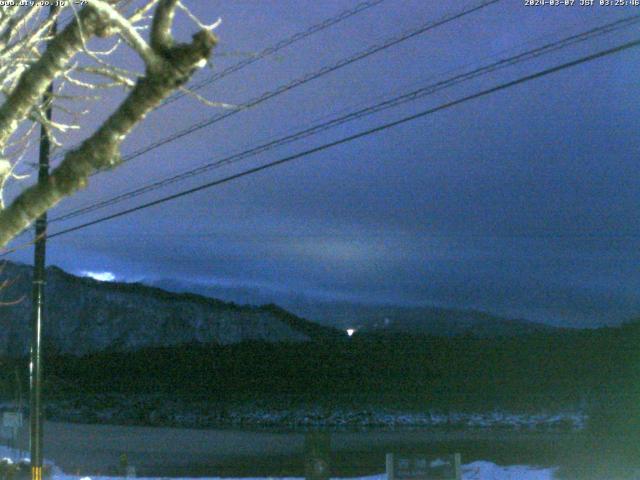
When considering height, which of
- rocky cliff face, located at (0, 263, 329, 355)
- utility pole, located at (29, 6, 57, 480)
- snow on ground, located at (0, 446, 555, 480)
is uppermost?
rocky cliff face, located at (0, 263, 329, 355)

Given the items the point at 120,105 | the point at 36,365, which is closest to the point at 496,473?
the point at 36,365

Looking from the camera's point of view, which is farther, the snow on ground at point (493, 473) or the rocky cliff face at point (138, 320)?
the rocky cliff face at point (138, 320)

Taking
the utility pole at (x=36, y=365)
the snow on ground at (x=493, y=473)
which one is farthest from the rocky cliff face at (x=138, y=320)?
the utility pole at (x=36, y=365)

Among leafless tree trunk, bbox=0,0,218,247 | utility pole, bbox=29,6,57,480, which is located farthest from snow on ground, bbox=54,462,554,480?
leafless tree trunk, bbox=0,0,218,247

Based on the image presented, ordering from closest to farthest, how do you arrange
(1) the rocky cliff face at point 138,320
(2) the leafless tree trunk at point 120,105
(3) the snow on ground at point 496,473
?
(2) the leafless tree trunk at point 120,105
(3) the snow on ground at point 496,473
(1) the rocky cliff face at point 138,320

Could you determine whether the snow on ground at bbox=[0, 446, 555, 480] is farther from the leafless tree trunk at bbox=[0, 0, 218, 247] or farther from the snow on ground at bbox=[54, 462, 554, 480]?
the leafless tree trunk at bbox=[0, 0, 218, 247]

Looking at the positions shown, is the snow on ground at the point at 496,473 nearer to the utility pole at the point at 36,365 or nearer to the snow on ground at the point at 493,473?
the snow on ground at the point at 493,473

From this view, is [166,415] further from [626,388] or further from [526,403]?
[626,388]

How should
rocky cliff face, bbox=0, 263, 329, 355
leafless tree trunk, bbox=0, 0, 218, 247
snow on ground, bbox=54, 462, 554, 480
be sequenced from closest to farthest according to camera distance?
leafless tree trunk, bbox=0, 0, 218, 247 < snow on ground, bbox=54, 462, 554, 480 < rocky cliff face, bbox=0, 263, 329, 355

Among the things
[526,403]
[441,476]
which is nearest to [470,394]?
[526,403]
